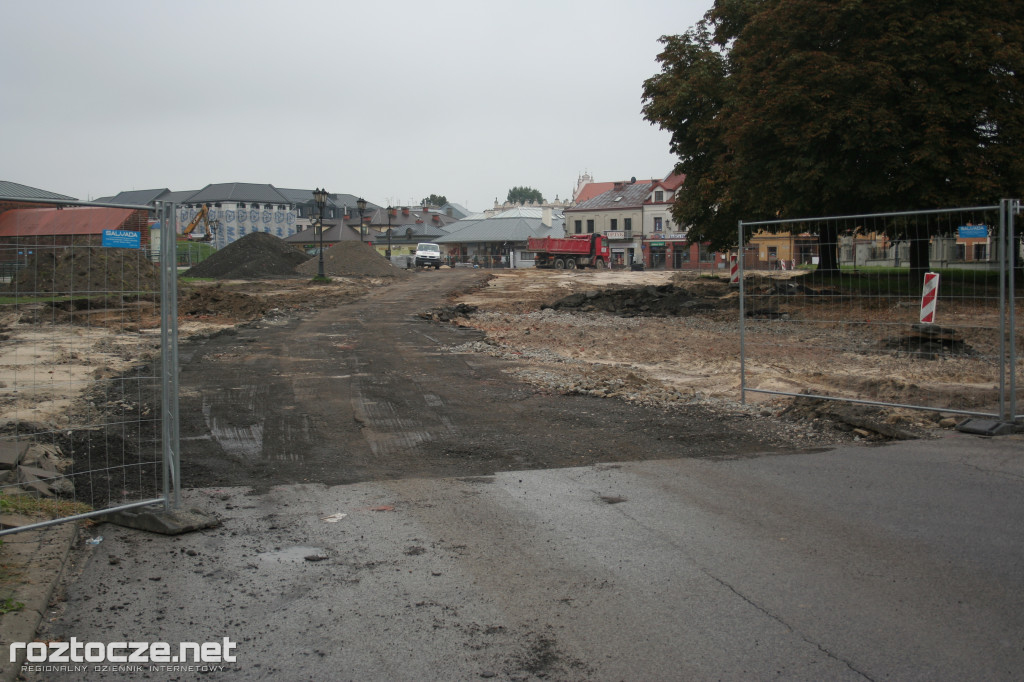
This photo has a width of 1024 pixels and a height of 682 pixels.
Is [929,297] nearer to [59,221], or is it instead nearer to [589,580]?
[589,580]

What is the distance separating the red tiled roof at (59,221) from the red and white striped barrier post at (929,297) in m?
8.22

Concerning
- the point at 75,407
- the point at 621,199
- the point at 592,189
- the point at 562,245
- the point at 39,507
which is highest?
the point at 592,189

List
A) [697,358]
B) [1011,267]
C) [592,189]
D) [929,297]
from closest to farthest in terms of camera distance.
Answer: [1011,267] → [929,297] → [697,358] → [592,189]

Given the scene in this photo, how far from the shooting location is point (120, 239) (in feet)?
17.5

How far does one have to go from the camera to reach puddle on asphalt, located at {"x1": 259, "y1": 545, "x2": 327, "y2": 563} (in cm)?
489

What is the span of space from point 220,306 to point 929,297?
2239 centimetres

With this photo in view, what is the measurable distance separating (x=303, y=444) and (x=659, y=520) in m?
4.05

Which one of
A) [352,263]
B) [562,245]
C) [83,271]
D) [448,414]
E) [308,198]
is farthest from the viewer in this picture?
[308,198]

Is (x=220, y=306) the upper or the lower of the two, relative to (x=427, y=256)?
lower

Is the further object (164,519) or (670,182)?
(670,182)

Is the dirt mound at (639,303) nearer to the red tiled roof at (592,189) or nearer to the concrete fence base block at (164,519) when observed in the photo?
the concrete fence base block at (164,519)

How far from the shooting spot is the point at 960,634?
12.5ft

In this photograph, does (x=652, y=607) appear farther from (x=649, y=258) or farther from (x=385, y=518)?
(x=649, y=258)

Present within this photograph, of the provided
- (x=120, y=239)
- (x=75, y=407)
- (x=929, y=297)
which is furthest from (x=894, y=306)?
(x=75, y=407)
